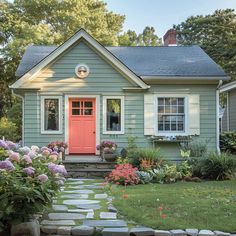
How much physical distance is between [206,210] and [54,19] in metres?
23.7

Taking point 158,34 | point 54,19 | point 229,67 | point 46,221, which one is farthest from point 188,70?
point 158,34

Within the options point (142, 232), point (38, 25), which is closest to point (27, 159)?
point (142, 232)

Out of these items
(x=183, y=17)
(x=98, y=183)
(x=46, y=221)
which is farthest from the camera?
(x=183, y=17)

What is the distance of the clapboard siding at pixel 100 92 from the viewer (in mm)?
12023

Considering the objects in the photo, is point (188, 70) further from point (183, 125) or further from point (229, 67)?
point (229, 67)

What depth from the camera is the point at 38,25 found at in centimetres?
2403

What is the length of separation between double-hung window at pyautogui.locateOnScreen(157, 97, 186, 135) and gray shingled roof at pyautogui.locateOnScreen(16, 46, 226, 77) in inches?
37.5

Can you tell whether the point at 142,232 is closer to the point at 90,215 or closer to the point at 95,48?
the point at 90,215

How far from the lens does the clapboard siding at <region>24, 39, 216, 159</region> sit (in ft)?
39.4

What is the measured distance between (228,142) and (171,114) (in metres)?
4.23

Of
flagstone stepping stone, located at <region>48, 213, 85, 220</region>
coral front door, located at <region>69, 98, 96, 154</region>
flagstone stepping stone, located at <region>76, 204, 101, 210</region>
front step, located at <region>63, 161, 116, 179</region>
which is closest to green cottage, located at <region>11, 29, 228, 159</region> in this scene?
coral front door, located at <region>69, 98, 96, 154</region>

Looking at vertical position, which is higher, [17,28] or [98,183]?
[17,28]

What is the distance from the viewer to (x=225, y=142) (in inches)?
615

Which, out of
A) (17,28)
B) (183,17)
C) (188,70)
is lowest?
(188,70)
